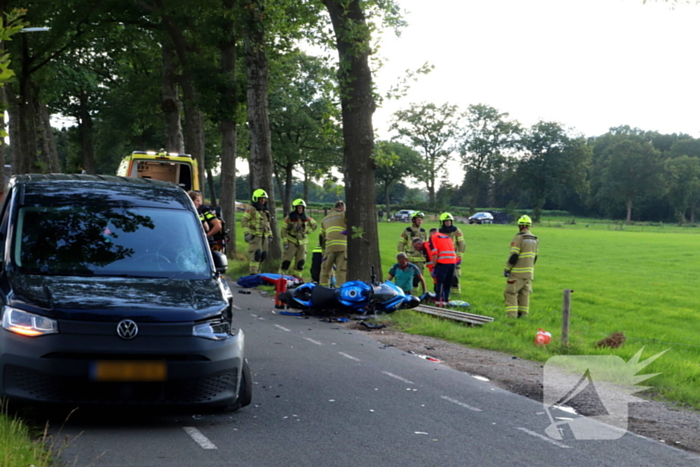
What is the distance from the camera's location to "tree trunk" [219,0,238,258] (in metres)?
23.7

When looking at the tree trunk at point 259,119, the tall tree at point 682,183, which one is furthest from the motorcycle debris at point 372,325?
the tall tree at point 682,183

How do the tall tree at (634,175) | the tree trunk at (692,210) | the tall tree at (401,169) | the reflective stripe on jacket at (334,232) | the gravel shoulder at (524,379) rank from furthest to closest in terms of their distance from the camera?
the tree trunk at (692,210)
the tall tree at (634,175)
the tall tree at (401,169)
the reflective stripe on jacket at (334,232)
the gravel shoulder at (524,379)

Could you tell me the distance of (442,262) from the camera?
15820 millimetres

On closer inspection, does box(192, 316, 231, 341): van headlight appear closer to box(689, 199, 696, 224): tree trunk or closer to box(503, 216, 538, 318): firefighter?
box(503, 216, 538, 318): firefighter

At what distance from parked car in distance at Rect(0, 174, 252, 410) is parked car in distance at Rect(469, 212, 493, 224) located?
3667 inches

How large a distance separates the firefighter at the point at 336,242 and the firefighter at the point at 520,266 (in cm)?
348

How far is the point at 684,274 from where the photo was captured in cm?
3120

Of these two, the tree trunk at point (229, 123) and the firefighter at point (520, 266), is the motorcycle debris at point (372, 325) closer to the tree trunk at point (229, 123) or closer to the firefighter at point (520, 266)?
the firefighter at point (520, 266)

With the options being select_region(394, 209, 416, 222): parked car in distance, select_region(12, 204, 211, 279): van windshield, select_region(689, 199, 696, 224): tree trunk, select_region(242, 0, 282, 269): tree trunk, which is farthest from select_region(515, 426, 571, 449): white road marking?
select_region(689, 199, 696, 224): tree trunk

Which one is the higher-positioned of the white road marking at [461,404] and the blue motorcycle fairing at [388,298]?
the blue motorcycle fairing at [388,298]

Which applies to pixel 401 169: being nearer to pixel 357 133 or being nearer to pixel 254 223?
pixel 254 223

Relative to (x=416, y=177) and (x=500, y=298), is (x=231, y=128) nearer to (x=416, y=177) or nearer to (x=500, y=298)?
(x=500, y=298)

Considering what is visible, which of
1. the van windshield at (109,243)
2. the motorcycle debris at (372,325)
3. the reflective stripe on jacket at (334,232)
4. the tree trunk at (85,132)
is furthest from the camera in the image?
the tree trunk at (85,132)

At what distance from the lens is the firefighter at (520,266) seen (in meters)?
14.9
